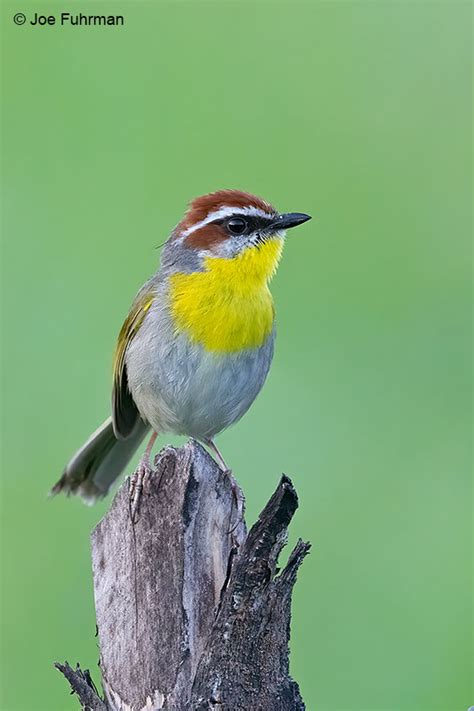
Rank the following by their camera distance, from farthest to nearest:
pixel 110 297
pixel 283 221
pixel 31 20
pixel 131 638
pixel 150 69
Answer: pixel 150 69 → pixel 31 20 → pixel 110 297 → pixel 283 221 → pixel 131 638

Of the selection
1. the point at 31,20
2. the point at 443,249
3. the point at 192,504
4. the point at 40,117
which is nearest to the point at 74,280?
the point at 40,117

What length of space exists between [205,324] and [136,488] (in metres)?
1.44

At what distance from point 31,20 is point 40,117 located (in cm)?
73

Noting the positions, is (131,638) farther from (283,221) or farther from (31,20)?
(31,20)

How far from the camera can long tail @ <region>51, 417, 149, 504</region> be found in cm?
671

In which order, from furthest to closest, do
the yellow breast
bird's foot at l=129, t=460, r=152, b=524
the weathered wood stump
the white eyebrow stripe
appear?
the white eyebrow stripe, the yellow breast, bird's foot at l=129, t=460, r=152, b=524, the weathered wood stump

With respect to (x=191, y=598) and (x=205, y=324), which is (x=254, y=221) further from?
(x=191, y=598)

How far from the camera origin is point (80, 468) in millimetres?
6707

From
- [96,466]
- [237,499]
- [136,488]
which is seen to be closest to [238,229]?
[96,466]

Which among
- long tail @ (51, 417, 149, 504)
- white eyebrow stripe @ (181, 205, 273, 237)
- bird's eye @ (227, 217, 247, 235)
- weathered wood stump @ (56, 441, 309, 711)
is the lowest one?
weathered wood stump @ (56, 441, 309, 711)

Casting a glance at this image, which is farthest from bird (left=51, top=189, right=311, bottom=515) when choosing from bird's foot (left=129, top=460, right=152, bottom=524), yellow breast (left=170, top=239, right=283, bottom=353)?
bird's foot (left=129, top=460, right=152, bottom=524)

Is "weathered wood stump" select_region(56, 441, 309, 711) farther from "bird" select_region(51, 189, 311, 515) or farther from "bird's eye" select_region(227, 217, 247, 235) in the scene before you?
"bird's eye" select_region(227, 217, 247, 235)

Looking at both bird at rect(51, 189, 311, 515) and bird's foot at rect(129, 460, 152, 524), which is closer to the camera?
bird's foot at rect(129, 460, 152, 524)

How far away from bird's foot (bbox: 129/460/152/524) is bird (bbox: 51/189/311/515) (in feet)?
3.59
